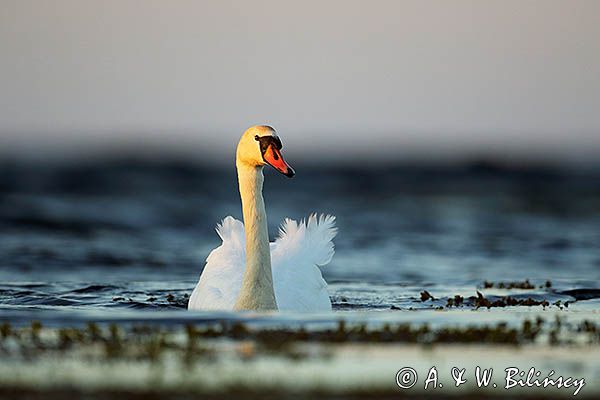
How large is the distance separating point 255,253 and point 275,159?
40.8 inches

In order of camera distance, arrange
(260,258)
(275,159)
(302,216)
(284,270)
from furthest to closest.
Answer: (302,216) < (284,270) < (260,258) < (275,159)

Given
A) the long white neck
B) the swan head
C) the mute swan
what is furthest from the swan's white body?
the swan head

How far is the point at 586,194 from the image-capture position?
159 ft

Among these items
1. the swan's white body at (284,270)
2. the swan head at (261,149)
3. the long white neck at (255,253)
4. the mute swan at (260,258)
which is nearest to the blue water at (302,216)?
the swan's white body at (284,270)

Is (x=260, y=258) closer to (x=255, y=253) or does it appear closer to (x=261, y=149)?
(x=255, y=253)

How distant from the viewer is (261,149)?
12.9 m

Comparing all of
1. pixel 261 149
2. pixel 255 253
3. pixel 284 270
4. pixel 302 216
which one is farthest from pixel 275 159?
pixel 302 216

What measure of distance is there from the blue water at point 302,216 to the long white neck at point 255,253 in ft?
5.36

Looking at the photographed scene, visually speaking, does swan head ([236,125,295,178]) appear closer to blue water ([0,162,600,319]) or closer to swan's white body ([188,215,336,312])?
swan's white body ([188,215,336,312])

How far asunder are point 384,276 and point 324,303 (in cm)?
724

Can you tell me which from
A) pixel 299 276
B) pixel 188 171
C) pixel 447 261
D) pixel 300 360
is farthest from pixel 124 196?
pixel 300 360

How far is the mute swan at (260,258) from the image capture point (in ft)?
41.8

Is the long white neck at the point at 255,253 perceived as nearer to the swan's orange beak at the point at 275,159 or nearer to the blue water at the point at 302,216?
the swan's orange beak at the point at 275,159

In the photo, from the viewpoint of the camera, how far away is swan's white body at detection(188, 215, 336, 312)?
44.7ft
